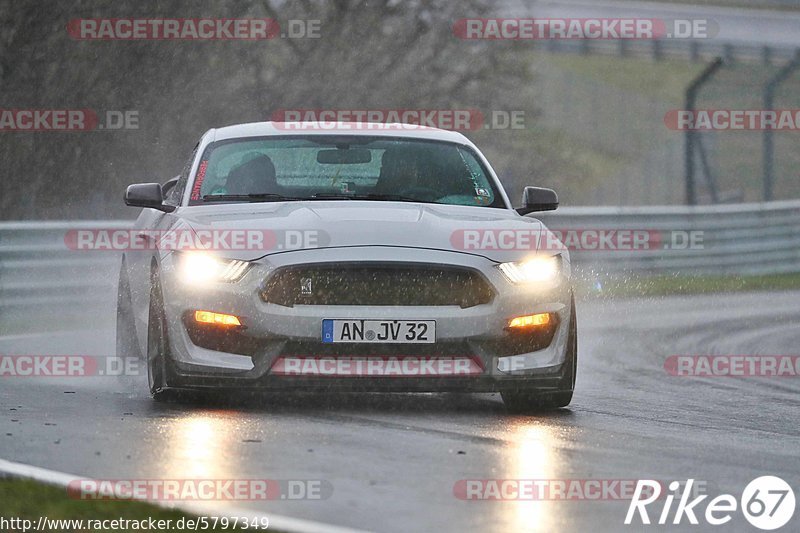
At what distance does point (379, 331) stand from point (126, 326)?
9.22ft

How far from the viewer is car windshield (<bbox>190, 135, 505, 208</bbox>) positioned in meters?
9.71

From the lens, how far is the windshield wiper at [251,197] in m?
9.55

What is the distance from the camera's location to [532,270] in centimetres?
876

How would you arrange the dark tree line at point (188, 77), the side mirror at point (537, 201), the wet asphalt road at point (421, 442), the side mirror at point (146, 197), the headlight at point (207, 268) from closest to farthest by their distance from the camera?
the wet asphalt road at point (421, 442) → the headlight at point (207, 268) → the side mirror at point (146, 197) → the side mirror at point (537, 201) → the dark tree line at point (188, 77)

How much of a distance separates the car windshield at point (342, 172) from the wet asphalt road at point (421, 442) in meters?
1.12

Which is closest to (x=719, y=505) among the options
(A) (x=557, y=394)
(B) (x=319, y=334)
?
(B) (x=319, y=334)

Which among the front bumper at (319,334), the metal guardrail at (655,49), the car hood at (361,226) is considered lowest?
the front bumper at (319,334)

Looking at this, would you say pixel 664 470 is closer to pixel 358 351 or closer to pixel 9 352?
pixel 358 351

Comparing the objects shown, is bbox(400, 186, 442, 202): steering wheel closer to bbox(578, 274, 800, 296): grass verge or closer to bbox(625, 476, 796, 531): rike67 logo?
bbox(625, 476, 796, 531): rike67 logo

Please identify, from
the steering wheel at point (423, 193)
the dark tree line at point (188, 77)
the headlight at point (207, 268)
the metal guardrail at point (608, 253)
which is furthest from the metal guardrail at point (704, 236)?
the headlight at point (207, 268)

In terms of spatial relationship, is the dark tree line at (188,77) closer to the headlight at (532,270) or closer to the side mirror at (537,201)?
the side mirror at (537,201)

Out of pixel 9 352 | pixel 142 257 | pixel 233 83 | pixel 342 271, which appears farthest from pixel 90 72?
pixel 342 271

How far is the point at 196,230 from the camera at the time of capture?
887 centimetres

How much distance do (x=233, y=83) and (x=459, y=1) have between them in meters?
5.04
